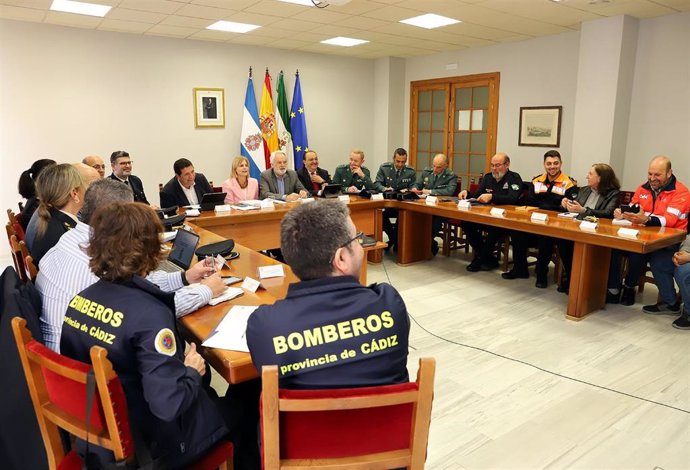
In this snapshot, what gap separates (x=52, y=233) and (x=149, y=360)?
1.43 meters

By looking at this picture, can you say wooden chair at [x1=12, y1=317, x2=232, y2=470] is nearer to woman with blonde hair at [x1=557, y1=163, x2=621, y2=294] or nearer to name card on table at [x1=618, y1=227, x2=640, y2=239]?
name card on table at [x1=618, y1=227, x2=640, y2=239]

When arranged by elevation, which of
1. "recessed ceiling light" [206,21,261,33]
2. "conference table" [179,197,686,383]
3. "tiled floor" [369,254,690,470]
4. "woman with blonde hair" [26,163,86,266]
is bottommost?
"tiled floor" [369,254,690,470]

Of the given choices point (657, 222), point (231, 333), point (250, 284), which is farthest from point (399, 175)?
point (231, 333)

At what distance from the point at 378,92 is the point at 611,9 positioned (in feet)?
12.6

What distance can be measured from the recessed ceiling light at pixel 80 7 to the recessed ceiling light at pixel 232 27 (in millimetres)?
1129

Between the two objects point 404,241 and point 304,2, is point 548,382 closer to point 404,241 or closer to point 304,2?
point 404,241

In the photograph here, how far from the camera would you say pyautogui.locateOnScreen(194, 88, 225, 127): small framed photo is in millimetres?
6461

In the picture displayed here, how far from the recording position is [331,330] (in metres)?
1.11

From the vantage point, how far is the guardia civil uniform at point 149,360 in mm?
1208

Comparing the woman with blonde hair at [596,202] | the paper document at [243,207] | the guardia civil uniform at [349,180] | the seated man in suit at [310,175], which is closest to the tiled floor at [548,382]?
the woman with blonde hair at [596,202]

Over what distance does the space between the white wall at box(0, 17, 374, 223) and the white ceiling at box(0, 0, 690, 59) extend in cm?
23

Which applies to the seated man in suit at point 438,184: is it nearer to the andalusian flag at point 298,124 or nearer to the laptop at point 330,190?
the laptop at point 330,190

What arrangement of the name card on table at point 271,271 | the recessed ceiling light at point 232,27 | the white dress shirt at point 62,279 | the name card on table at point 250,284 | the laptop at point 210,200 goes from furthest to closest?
the recessed ceiling light at point 232,27 < the laptop at point 210,200 < the name card on table at point 271,271 < the name card on table at point 250,284 < the white dress shirt at point 62,279

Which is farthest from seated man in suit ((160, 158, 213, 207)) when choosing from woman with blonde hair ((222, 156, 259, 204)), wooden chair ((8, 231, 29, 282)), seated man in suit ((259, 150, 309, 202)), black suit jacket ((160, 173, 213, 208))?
wooden chair ((8, 231, 29, 282))
